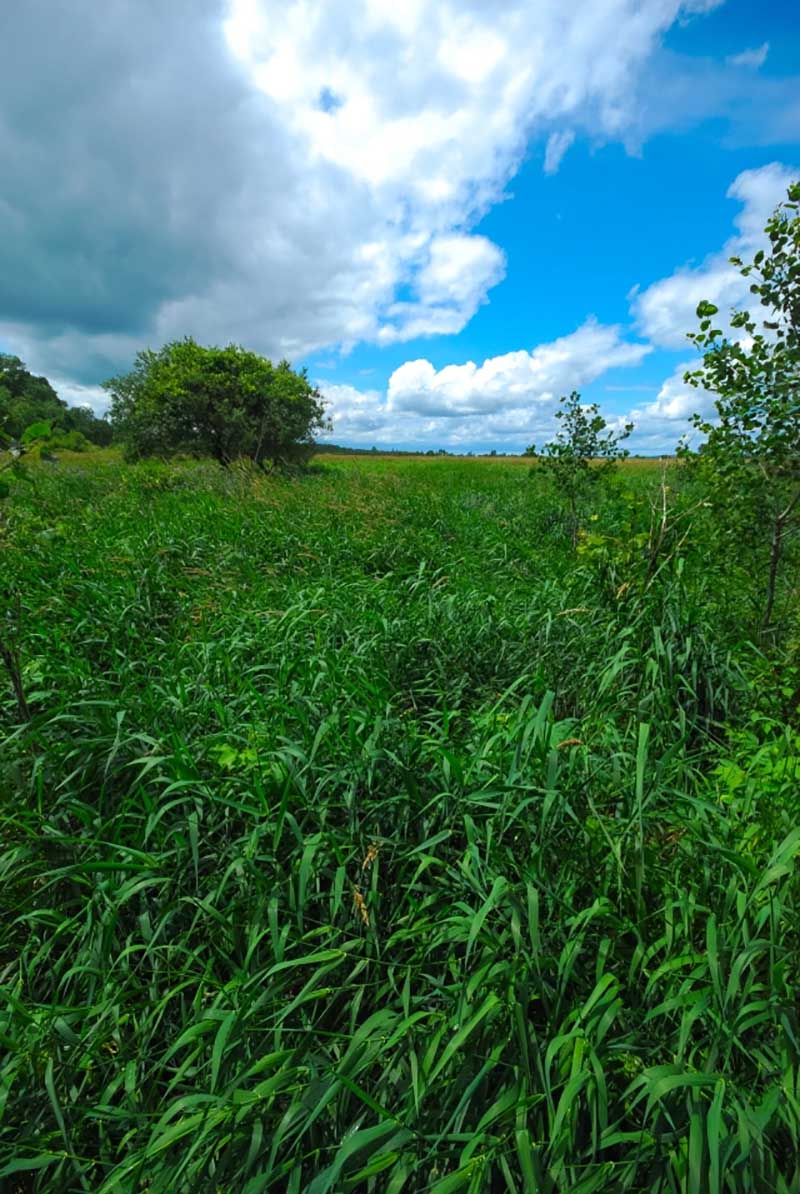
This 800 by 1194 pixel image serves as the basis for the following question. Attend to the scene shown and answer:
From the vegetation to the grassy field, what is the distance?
0.01 m

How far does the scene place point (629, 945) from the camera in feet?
5.85

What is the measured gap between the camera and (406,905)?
200 centimetres

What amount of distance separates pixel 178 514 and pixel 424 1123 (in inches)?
301

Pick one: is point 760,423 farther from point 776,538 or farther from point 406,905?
point 406,905

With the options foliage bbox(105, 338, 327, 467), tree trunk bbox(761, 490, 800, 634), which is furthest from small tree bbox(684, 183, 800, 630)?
foliage bbox(105, 338, 327, 467)

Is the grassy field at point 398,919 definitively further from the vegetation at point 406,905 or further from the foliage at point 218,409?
the foliage at point 218,409

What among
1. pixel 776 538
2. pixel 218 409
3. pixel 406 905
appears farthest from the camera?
pixel 218 409

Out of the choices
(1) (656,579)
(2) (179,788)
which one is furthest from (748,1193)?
(1) (656,579)

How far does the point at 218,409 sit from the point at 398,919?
2188cm

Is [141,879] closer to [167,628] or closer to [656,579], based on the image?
[167,628]

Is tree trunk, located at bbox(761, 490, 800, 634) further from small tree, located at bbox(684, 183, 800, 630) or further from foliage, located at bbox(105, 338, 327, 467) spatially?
foliage, located at bbox(105, 338, 327, 467)

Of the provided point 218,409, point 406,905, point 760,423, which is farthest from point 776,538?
point 218,409

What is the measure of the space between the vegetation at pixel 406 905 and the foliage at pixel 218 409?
1847 cm

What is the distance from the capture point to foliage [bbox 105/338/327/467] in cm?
1966
